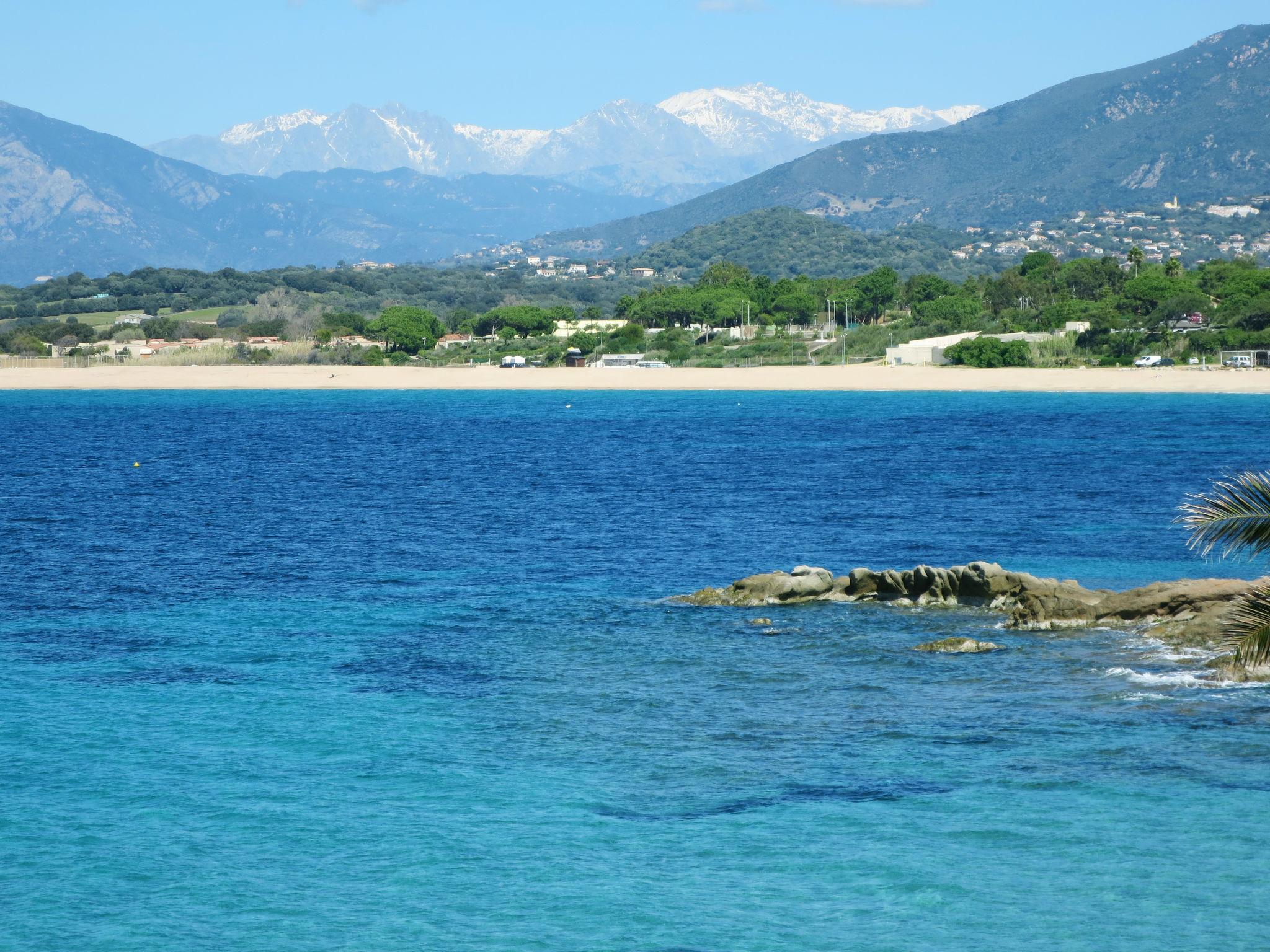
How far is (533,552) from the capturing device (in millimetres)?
34875

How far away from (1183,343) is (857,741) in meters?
102

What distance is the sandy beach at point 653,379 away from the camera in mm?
101113

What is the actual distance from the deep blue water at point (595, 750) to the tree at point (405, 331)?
113m

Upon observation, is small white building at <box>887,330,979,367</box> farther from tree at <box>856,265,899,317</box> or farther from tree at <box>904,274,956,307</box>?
tree at <box>856,265,899,317</box>

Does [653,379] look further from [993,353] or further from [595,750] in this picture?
[595,750]

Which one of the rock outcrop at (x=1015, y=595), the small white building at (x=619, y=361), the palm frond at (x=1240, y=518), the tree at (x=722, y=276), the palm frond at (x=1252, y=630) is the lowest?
the rock outcrop at (x=1015, y=595)

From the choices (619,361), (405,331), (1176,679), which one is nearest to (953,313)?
(619,361)

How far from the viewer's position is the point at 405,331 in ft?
498

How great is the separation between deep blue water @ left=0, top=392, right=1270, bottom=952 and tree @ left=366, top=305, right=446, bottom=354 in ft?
371

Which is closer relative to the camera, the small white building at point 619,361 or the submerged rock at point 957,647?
the submerged rock at point 957,647

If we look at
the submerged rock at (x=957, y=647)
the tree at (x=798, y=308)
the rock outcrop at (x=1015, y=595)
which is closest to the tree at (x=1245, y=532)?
the submerged rock at (x=957, y=647)

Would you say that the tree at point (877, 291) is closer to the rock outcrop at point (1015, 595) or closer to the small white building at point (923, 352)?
the small white building at point (923, 352)

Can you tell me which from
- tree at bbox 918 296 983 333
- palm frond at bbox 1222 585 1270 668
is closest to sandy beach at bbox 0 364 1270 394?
tree at bbox 918 296 983 333

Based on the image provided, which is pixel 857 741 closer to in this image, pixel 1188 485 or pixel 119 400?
pixel 1188 485
